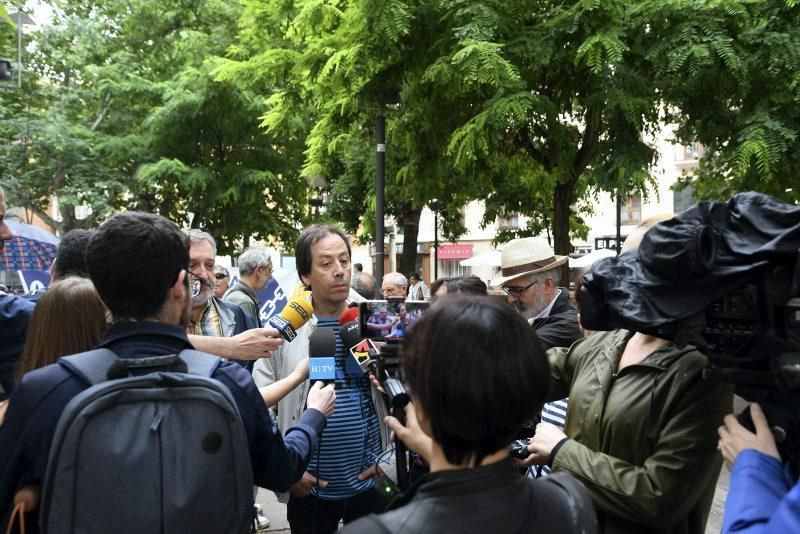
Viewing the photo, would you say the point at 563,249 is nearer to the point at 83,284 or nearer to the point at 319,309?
the point at 319,309

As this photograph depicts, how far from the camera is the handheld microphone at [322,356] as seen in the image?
290 cm

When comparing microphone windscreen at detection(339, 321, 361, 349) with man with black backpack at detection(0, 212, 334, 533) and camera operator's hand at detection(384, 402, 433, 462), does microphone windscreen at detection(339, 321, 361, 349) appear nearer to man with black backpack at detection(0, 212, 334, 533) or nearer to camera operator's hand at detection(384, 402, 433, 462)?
camera operator's hand at detection(384, 402, 433, 462)

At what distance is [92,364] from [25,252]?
9.40 meters

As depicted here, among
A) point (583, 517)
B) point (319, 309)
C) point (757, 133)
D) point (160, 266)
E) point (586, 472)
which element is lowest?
point (586, 472)

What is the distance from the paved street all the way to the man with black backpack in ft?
15.3

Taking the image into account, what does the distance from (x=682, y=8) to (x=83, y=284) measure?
7555mm

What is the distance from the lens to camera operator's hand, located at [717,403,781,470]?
5.89 feet

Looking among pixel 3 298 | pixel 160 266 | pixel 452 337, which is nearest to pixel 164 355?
pixel 160 266

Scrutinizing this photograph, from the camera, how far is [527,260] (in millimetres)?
4625

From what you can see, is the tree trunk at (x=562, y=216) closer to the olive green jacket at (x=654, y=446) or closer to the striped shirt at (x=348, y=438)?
the striped shirt at (x=348, y=438)

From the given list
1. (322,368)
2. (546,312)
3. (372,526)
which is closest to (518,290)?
(546,312)

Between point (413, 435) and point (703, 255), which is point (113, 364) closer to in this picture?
point (413, 435)

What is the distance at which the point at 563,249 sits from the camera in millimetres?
10477

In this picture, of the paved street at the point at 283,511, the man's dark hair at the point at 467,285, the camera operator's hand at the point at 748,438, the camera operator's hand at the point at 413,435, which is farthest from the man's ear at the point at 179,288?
the paved street at the point at 283,511
